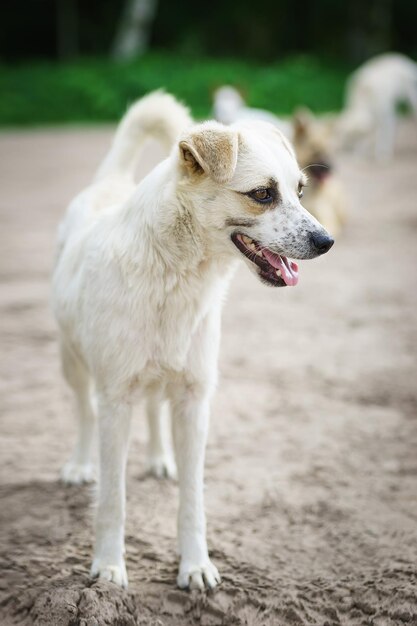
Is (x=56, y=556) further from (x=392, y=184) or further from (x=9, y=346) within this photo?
(x=392, y=184)

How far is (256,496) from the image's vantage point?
134 inches

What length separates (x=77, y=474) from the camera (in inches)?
138

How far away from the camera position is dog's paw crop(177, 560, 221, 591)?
275 cm

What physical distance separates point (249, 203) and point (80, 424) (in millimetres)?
1513

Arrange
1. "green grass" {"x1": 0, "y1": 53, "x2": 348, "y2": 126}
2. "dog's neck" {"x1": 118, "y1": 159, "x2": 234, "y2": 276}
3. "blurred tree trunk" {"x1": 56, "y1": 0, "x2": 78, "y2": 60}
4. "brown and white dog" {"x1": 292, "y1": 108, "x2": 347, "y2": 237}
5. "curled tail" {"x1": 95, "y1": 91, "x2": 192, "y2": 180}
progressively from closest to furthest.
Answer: "dog's neck" {"x1": 118, "y1": 159, "x2": 234, "y2": 276}, "curled tail" {"x1": 95, "y1": 91, "x2": 192, "y2": 180}, "brown and white dog" {"x1": 292, "y1": 108, "x2": 347, "y2": 237}, "green grass" {"x1": 0, "y1": 53, "x2": 348, "y2": 126}, "blurred tree trunk" {"x1": 56, "y1": 0, "x2": 78, "y2": 60}

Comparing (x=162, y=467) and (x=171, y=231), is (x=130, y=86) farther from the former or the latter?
(x=171, y=231)

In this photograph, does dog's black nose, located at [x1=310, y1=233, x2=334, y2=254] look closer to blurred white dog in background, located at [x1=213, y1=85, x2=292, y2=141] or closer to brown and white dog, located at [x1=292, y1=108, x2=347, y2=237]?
brown and white dog, located at [x1=292, y1=108, x2=347, y2=237]

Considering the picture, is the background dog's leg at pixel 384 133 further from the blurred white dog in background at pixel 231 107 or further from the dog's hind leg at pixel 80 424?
the dog's hind leg at pixel 80 424

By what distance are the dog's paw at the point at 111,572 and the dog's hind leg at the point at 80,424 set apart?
741mm

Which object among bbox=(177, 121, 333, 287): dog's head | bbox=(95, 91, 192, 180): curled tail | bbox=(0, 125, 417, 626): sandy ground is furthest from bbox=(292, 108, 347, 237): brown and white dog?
bbox=(177, 121, 333, 287): dog's head

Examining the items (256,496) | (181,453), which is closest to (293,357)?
(256,496)

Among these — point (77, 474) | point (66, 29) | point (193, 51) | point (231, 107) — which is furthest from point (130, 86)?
point (77, 474)

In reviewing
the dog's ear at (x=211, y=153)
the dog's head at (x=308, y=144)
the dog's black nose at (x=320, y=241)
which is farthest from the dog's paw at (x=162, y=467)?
the dog's head at (x=308, y=144)

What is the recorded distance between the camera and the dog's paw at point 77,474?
3490mm
